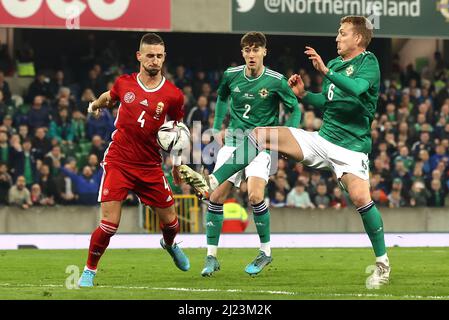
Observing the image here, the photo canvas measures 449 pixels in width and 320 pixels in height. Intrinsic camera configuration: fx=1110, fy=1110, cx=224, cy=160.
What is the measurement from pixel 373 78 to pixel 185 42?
57.8ft

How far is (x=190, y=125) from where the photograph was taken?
2314 centimetres

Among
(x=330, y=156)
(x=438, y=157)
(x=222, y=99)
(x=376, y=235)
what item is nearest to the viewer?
(x=376, y=235)

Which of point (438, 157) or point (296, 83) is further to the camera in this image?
point (438, 157)

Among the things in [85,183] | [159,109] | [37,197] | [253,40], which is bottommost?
[37,197]

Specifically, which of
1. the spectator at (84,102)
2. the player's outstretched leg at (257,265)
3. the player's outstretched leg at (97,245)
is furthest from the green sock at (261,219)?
the spectator at (84,102)

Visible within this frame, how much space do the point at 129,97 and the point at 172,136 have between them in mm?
529

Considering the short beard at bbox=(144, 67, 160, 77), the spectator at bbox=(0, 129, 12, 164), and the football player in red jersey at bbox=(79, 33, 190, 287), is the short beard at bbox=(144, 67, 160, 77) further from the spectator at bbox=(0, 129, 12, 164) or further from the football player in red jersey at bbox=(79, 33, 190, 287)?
the spectator at bbox=(0, 129, 12, 164)

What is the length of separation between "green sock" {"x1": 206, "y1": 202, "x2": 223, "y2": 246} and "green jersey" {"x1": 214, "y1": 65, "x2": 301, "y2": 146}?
738 mm

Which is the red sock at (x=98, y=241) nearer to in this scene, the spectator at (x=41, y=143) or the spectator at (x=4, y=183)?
the spectator at (x=4, y=183)

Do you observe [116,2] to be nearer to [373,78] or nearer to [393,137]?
[393,137]

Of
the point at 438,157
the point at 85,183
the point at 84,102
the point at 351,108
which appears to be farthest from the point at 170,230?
the point at 438,157

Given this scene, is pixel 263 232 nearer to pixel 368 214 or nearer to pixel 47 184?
pixel 368 214

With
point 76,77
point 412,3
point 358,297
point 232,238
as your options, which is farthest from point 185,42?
point 358,297

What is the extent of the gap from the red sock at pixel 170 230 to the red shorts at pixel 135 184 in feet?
0.96
